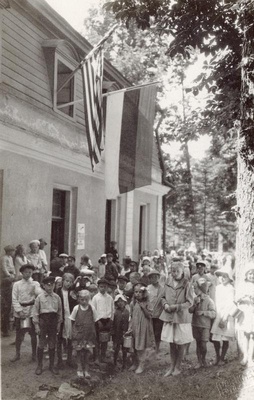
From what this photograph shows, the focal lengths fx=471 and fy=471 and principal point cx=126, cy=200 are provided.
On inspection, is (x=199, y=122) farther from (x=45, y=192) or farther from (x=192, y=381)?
(x=192, y=381)

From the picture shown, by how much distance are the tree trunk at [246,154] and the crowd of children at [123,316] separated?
9.2 inches

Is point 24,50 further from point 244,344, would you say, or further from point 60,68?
point 244,344

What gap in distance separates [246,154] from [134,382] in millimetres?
3088

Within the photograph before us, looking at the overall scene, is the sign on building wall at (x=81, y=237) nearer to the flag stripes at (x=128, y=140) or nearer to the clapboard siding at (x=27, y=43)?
the flag stripes at (x=128, y=140)

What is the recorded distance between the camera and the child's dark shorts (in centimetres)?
670

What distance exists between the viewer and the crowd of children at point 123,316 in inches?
237

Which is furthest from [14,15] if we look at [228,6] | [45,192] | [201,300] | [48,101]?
[201,300]

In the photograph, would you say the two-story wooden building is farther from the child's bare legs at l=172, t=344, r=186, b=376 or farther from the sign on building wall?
the child's bare legs at l=172, t=344, r=186, b=376

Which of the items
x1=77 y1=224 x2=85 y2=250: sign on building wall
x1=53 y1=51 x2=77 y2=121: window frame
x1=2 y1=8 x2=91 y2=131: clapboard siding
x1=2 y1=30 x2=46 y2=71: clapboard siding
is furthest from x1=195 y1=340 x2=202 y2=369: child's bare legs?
x1=2 y1=30 x2=46 y2=71: clapboard siding

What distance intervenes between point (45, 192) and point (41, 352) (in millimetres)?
2916

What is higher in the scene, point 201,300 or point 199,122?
point 199,122

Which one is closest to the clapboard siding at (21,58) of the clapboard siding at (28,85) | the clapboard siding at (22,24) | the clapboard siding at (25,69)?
the clapboard siding at (25,69)

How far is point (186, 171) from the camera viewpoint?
19312mm

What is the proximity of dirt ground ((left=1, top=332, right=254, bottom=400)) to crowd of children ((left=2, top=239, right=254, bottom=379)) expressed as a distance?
0.45 feet
